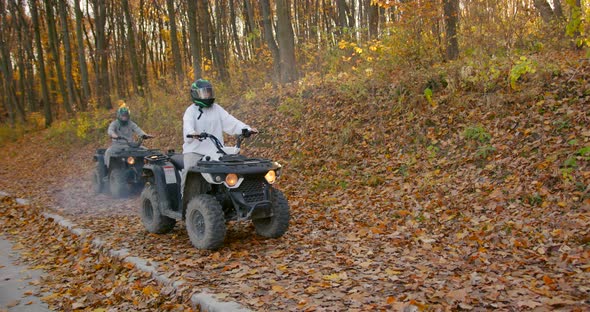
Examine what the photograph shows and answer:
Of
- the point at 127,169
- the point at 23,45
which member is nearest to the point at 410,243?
the point at 127,169

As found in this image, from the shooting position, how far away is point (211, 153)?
6.77 meters

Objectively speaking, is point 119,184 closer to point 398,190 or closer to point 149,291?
point 398,190

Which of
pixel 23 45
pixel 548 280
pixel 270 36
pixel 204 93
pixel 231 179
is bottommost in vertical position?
pixel 548 280

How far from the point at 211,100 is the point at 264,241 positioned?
2.12m

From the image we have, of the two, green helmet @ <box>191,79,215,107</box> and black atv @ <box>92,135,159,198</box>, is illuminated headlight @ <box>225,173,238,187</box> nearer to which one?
green helmet @ <box>191,79,215,107</box>

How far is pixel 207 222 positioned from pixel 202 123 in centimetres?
154

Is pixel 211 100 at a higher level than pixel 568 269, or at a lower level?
higher

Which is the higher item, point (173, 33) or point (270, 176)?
point (173, 33)

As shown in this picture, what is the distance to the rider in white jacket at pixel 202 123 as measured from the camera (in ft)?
22.2

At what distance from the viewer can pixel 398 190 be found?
8.51 m

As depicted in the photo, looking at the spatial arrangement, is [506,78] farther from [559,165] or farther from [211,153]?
[211,153]

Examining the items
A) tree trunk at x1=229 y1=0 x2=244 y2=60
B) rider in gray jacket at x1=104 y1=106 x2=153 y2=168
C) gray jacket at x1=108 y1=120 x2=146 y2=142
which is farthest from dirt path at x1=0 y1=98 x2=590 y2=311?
tree trunk at x1=229 y1=0 x2=244 y2=60

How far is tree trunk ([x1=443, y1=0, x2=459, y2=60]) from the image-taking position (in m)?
12.0

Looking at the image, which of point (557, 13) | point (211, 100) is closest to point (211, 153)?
point (211, 100)
